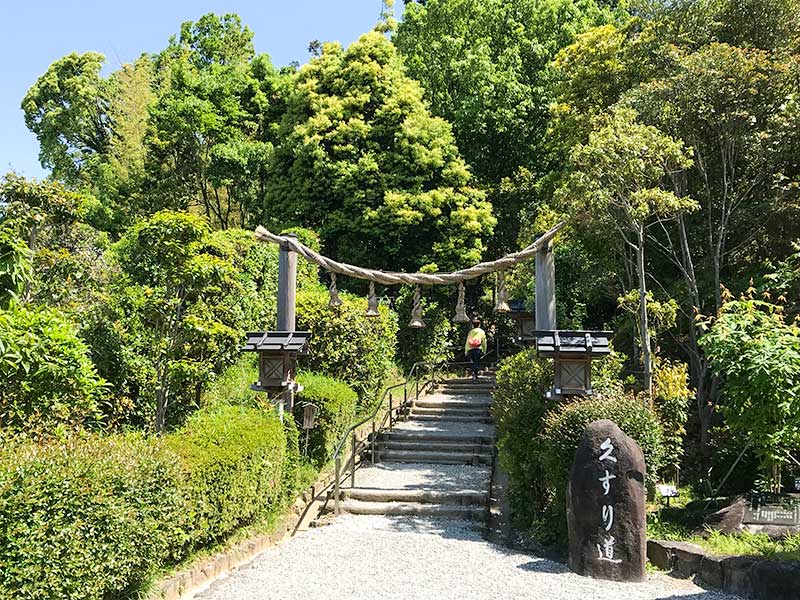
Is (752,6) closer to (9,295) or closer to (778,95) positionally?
(778,95)

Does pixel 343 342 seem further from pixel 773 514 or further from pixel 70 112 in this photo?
pixel 70 112

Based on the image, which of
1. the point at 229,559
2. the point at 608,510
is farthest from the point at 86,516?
the point at 608,510

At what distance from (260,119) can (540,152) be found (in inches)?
439

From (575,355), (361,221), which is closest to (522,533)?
(575,355)

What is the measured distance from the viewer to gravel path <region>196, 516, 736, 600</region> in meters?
6.82

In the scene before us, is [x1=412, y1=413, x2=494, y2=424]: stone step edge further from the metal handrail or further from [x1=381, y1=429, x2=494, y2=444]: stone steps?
[x1=381, y1=429, x2=494, y2=444]: stone steps

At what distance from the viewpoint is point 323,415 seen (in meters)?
11.9

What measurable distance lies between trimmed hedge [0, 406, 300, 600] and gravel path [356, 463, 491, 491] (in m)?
3.57

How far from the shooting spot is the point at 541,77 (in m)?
24.6

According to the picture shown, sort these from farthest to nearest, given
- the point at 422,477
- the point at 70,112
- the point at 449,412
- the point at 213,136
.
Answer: the point at 70,112 → the point at 213,136 → the point at 449,412 → the point at 422,477

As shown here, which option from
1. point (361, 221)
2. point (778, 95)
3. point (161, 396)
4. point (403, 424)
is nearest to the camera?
point (161, 396)

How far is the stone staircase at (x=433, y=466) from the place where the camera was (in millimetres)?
10797

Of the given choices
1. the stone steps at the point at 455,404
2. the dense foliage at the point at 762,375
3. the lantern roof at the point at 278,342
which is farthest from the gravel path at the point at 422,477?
the dense foliage at the point at 762,375

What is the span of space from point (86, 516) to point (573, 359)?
656 centimetres
